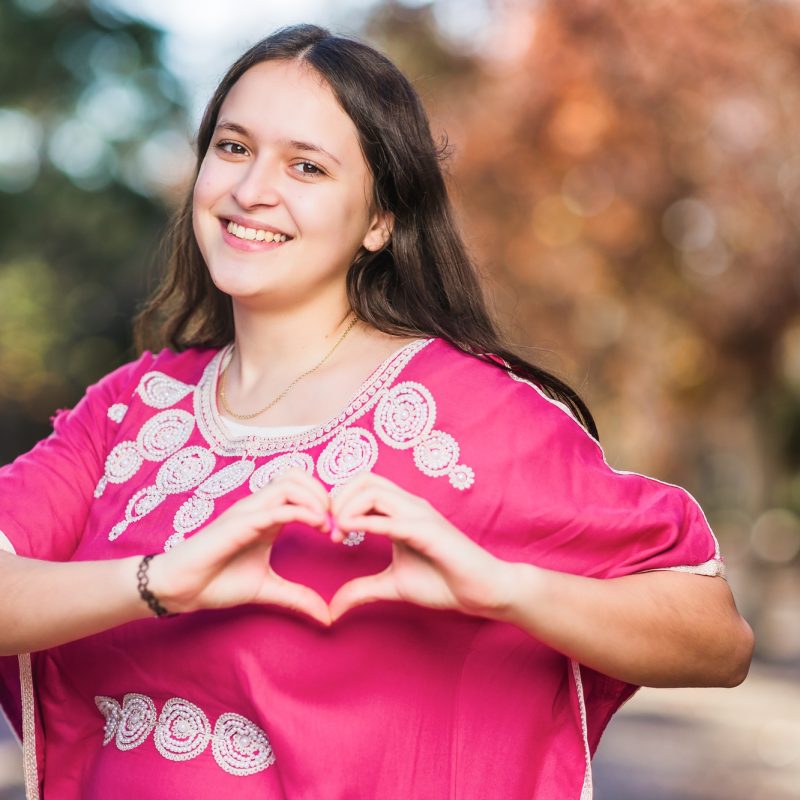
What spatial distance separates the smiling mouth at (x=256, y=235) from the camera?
2119 millimetres

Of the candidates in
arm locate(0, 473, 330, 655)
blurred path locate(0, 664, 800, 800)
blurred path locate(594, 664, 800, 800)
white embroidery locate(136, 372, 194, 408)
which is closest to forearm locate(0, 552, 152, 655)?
arm locate(0, 473, 330, 655)

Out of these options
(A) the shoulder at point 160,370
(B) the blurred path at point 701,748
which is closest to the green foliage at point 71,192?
(B) the blurred path at point 701,748

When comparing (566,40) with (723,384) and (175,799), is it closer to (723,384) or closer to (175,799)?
(723,384)

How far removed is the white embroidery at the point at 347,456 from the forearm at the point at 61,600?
1.20ft

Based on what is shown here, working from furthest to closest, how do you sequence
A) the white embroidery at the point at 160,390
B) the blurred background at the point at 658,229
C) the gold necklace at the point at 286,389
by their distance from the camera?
the blurred background at the point at 658,229
the white embroidery at the point at 160,390
the gold necklace at the point at 286,389

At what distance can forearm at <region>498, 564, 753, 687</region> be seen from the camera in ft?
5.65

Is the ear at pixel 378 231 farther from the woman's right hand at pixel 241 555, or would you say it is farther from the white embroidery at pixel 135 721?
the white embroidery at pixel 135 721

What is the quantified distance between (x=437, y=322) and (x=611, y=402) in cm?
1005

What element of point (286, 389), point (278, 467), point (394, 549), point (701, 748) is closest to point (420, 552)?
point (394, 549)

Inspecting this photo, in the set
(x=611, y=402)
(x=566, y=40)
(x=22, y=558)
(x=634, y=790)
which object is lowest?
(x=634, y=790)

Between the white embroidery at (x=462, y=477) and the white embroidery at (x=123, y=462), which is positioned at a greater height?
the white embroidery at (x=462, y=477)

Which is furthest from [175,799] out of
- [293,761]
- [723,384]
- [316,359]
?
[723,384]

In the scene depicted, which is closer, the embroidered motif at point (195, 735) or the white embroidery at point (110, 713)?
the embroidered motif at point (195, 735)

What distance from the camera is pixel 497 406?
1986 millimetres
